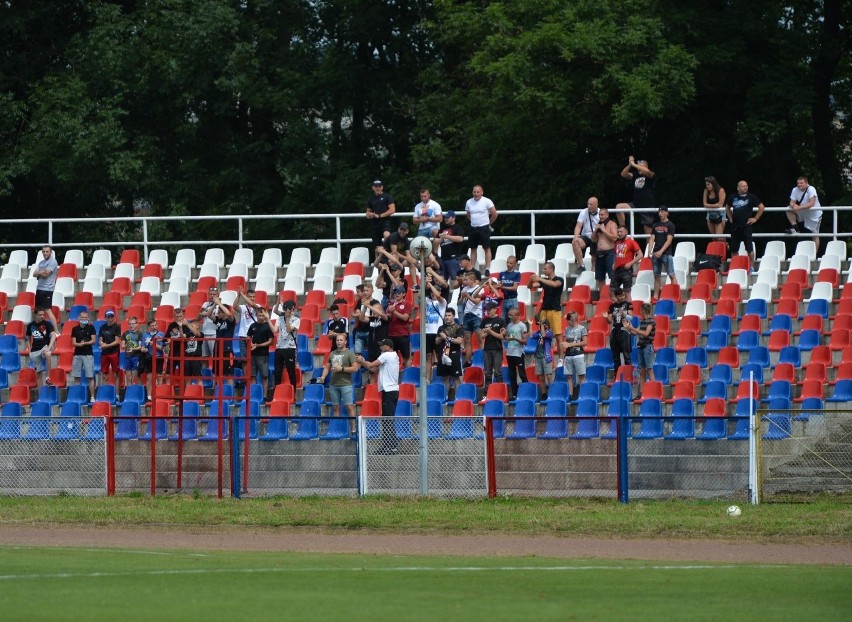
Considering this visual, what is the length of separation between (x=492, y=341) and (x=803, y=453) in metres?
6.06

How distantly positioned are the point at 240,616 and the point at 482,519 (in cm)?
789

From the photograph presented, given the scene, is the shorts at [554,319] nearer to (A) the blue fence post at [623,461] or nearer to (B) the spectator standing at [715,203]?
(B) the spectator standing at [715,203]

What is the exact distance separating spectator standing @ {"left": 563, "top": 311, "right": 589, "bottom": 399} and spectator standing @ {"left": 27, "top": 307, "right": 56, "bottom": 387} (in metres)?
10.1

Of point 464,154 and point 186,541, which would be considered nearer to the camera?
point 186,541

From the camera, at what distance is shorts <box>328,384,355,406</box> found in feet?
85.1

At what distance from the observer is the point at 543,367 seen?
2616 cm

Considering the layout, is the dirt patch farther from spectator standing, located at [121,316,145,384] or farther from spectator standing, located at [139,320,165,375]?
spectator standing, located at [121,316,145,384]

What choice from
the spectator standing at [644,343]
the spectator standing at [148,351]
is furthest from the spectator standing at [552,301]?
the spectator standing at [148,351]

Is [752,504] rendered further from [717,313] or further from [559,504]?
[717,313]

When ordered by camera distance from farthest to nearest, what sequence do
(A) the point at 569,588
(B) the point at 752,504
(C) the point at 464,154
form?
(C) the point at 464,154 → (B) the point at 752,504 → (A) the point at 569,588

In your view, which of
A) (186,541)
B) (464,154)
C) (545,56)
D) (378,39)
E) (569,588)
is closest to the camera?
(569,588)

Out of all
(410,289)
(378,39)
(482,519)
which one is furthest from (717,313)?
(378,39)

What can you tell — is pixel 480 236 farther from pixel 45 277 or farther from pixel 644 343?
pixel 45 277

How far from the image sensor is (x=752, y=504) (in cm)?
2180
